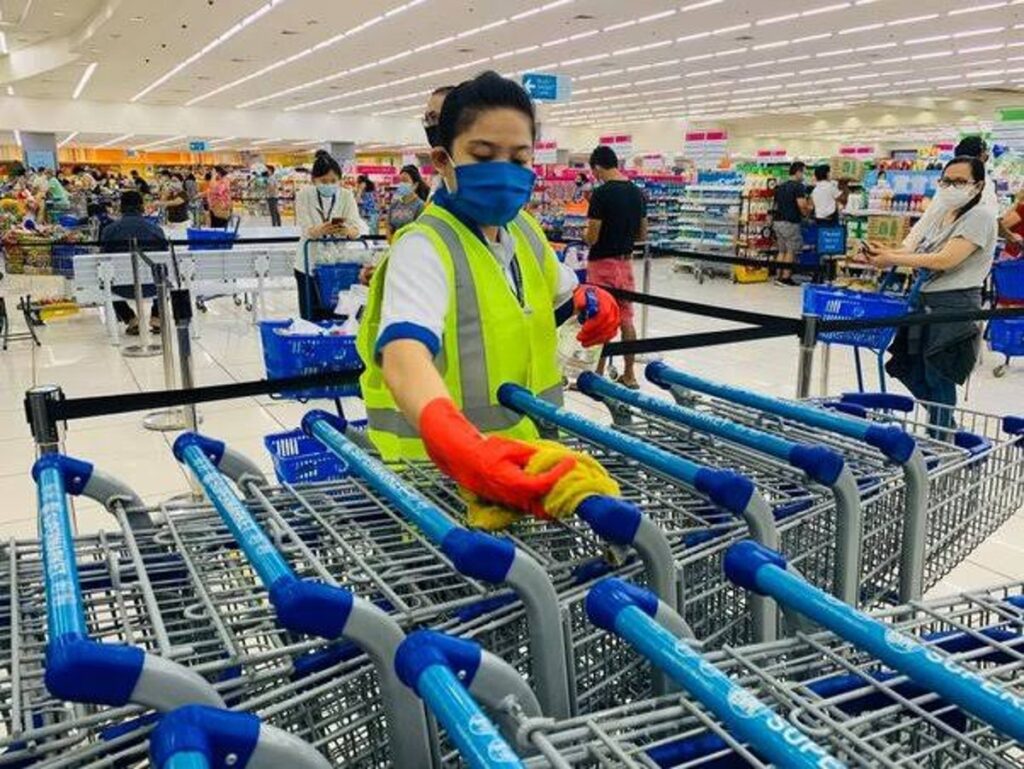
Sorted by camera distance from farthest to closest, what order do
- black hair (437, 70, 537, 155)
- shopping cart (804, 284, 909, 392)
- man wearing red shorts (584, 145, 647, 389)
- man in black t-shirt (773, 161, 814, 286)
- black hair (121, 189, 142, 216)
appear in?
man in black t-shirt (773, 161, 814, 286)
black hair (121, 189, 142, 216)
man wearing red shorts (584, 145, 647, 389)
shopping cart (804, 284, 909, 392)
black hair (437, 70, 537, 155)

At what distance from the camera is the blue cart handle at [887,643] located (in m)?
0.71

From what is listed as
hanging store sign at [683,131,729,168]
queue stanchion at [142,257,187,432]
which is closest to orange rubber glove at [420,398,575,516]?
queue stanchion at [142,257,187,432]

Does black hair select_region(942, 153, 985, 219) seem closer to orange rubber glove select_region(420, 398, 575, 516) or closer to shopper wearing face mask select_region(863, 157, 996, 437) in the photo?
shopper wearing face mask select_region(863, 157, 996, 437)

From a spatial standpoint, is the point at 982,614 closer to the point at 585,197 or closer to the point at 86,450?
the point at 86,450

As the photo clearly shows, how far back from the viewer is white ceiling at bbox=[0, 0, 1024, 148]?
55.2ft

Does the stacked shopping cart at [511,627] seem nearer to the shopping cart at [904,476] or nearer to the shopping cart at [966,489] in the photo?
the shopping cart at [904,476]

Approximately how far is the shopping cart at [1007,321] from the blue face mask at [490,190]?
19.7ft

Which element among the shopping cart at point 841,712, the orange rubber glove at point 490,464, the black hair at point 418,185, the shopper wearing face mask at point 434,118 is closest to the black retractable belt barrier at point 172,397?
the shopper wearing face mask at point 434,118

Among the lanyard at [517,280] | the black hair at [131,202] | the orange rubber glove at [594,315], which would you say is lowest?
the orange rubber glove at [594,315]

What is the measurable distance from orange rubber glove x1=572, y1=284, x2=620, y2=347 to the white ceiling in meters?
15.7

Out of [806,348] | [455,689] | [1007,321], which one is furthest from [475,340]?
[1007,321]

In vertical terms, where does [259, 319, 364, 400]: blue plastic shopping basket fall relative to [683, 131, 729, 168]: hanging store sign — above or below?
below

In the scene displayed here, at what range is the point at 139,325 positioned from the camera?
8.08 meters

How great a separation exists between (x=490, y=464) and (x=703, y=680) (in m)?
0.39
